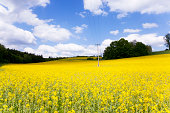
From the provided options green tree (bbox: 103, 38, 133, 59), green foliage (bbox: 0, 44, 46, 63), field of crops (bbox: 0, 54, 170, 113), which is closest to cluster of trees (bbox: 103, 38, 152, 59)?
green tree (bbox: 103, 38, 133, 59)

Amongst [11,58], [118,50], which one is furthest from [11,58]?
[118,50]

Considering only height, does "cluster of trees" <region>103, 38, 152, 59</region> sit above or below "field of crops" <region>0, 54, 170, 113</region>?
above

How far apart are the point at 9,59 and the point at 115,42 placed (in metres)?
51.2

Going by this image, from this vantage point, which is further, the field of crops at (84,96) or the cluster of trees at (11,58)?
the cluster of trees at (11,58)

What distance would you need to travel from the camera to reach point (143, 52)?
2751 inches

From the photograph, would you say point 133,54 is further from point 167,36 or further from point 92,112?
point 92,112

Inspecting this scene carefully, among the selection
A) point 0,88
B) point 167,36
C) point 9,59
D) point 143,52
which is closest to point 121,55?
point 143,52

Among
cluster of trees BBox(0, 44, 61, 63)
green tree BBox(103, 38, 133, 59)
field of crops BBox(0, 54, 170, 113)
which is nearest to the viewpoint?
field of crops BBox(0, 54, 170, 113)

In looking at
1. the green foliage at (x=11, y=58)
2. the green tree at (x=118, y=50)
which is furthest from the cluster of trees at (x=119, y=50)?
the green foliage at (x=11, y=58)

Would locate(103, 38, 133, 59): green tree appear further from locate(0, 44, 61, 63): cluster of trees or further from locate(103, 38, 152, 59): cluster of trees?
locate(0, 44, 61, 63): cluster of trees

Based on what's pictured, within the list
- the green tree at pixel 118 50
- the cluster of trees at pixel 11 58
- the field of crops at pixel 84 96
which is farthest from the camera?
the green tree at pixel 118 50

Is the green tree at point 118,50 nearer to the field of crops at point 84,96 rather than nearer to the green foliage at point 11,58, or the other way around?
the green foliage at point 11,58

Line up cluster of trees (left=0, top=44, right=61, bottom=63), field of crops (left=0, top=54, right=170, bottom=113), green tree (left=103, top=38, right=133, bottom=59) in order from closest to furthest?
1. field of crops (left=0, top=54, right=170, bottom=113)
2. cluster of trees (left=0, top=44, right=61, bottom=63)
3. green tree (left=103, top=38, right=133, bottom=59)

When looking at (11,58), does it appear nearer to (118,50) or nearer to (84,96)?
(118,50)
